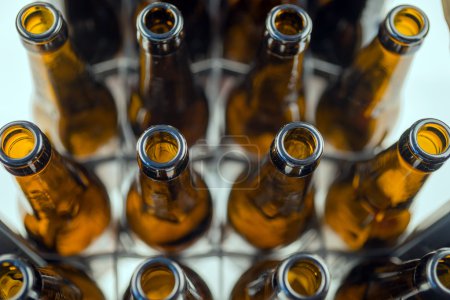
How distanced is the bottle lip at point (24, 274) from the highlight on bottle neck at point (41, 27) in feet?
0.83

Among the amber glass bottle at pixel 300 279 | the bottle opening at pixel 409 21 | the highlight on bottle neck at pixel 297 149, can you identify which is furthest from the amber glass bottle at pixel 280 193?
the bottle opening at pixel 409 21

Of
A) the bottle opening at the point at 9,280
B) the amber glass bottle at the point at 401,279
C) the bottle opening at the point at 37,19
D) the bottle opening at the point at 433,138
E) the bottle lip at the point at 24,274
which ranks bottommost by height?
the amber glass bottle at the point at 401,279

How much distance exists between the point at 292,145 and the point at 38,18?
1.13ft

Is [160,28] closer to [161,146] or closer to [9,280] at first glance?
[161,146]

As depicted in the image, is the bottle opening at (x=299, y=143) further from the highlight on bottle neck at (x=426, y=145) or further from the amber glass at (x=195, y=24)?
the amber glass at (x=195, y=24)

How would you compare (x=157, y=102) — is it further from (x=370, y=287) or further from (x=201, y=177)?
(x=370, y=287)

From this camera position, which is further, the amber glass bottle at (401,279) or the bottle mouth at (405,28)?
the bottle mouth at (405,28)

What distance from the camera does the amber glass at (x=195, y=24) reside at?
31.0 inches

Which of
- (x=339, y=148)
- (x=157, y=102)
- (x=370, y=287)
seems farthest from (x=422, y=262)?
(x=157, y=102)

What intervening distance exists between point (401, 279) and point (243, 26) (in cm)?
46

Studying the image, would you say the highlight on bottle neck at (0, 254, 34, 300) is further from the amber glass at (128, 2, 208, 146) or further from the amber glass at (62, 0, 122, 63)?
the amber glass at (62, 0, 122, 63)

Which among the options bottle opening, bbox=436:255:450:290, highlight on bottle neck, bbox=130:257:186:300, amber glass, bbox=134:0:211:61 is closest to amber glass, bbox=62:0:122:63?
amber glass, bbox=134:0:211:61

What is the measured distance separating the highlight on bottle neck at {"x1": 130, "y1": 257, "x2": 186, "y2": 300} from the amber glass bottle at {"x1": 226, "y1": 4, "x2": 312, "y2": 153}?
28cm

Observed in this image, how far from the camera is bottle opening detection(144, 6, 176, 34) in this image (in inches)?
23.5
